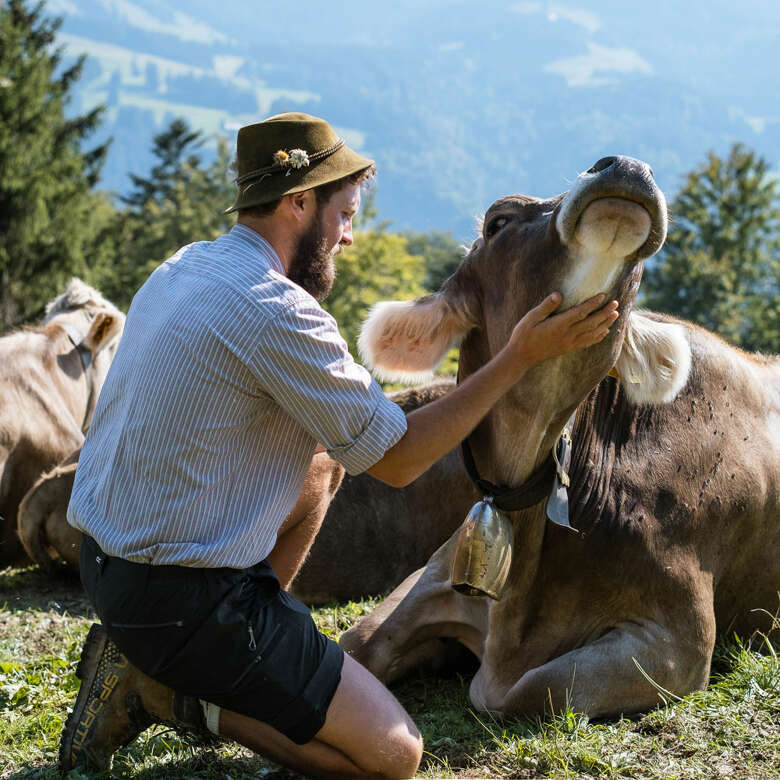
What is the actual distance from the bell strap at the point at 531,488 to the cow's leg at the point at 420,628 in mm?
671

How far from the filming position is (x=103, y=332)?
802 cm

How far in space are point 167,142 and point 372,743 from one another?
65435 mm

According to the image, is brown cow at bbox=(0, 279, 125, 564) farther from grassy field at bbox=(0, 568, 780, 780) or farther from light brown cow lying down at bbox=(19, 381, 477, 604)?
grassy field at bbox=(0, 568, 780, 780)

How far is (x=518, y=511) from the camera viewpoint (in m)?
3.79

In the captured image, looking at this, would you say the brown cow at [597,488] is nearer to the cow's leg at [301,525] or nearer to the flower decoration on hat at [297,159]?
the cow's leg at [301,525]

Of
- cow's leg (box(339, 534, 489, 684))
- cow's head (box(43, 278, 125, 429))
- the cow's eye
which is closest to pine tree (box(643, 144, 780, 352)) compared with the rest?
cow's head (box(43, 278, 125, 429))

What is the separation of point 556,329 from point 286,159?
98 centimetres

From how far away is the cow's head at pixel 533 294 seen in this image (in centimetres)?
300

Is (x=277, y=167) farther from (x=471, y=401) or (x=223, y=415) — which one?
(x=471, y=401)

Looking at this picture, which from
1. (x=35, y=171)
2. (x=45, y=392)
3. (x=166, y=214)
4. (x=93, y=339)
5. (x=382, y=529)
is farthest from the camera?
(x=166, y=214)

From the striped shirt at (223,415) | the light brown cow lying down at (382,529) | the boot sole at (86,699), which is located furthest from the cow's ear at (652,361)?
the light brown cow lying down at (382,529)

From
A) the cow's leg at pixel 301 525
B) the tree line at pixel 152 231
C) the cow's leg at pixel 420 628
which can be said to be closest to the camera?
the cow's leg at pixel 301 525

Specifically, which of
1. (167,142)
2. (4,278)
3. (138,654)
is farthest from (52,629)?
(167,142)

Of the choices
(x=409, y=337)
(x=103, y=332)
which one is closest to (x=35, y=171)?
(x=103, y=332)
